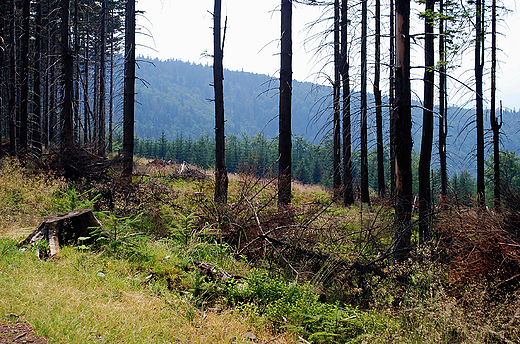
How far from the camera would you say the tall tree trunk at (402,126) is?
5.34m

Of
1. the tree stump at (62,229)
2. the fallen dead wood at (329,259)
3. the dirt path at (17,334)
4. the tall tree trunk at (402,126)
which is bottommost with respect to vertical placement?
the fallen dead wood at (329,259)

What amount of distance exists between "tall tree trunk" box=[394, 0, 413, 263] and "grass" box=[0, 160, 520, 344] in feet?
2.64

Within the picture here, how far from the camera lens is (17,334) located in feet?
8.31

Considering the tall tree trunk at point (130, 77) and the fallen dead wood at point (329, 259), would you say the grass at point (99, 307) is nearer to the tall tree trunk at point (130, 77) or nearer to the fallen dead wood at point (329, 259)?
the fallen dead wood at point (329, 259)

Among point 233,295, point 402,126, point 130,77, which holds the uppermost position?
point 130,77

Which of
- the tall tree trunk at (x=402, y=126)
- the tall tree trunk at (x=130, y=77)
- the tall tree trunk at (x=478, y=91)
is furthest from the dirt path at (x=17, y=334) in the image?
the tall tree trunk at (x=478, y=91)

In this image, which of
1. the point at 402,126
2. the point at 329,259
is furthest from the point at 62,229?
the point at 402,126

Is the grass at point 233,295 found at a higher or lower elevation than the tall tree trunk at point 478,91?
lower

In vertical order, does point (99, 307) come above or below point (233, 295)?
above

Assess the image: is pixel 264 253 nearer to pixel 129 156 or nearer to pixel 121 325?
pixel 121 325

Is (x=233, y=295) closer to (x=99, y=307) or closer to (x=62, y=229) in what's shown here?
(x=99, y=307)

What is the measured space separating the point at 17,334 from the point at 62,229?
258cm

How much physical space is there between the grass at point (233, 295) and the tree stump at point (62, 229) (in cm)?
28

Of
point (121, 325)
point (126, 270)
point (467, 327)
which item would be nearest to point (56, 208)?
point (126, 270)
